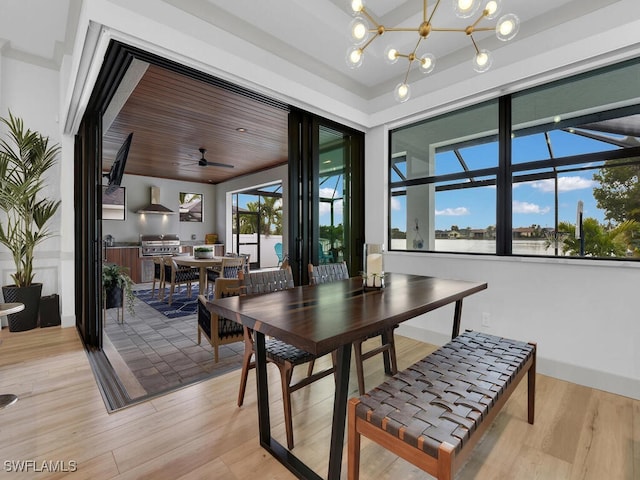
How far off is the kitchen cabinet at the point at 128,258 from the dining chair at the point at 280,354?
21.2 feet

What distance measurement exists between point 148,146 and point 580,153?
608 cm

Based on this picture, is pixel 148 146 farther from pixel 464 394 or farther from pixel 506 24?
pixel 464 394

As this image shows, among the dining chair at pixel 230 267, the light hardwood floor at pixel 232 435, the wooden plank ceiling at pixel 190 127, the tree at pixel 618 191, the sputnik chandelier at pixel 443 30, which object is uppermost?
the wooden plank ceiling at pixel 190 127

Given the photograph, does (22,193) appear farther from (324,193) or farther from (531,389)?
(531,389)

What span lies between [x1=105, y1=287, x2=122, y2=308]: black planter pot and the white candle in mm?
3285

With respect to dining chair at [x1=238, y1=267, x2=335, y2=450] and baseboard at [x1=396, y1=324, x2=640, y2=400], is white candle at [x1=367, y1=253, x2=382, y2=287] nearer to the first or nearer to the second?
dining chair at [x1=238, y1=267, x2=335, y2=450]

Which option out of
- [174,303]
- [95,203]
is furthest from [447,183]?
[174,303]

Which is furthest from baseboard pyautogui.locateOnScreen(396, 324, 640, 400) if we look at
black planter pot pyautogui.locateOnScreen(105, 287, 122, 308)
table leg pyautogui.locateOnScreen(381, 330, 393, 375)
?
black planter pot pyautogui.locateOnScreen(105, 287, 122, 308)

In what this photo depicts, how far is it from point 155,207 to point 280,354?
297 inches

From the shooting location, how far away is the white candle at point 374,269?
2023 mm

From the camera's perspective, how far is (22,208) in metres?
3.33

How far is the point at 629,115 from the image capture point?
7.50 feet

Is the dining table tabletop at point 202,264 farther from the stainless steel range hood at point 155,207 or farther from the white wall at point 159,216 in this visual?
the white wall at point 159,216

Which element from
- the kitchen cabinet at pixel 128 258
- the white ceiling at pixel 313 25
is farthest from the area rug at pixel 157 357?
the kitchen cabinet at pixel 128 258
